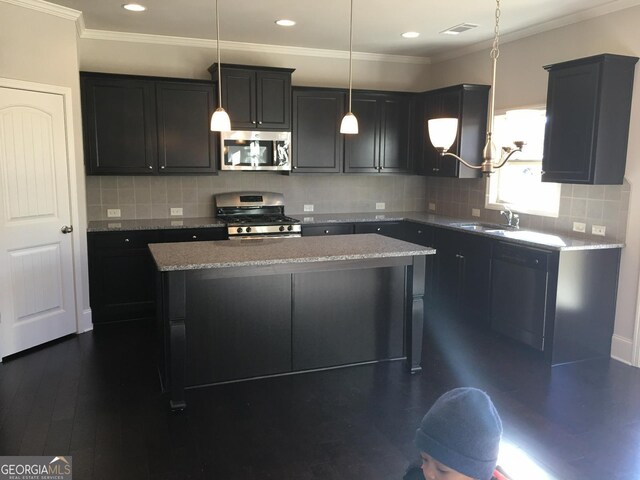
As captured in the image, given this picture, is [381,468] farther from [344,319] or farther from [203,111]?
[203,111]

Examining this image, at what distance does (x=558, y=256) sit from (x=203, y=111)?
140 inches

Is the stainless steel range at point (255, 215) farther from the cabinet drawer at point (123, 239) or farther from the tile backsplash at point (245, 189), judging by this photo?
the cabinet drawer at point (123, 239)

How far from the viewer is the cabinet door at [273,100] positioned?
211 inches

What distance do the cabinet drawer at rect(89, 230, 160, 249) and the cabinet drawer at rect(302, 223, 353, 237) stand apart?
1.54 meters

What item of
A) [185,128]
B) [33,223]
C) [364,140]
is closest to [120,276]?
[33,223]

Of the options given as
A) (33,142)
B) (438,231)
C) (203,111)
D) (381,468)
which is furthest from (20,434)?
(438,231)

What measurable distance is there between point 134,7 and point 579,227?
4158 millimetres

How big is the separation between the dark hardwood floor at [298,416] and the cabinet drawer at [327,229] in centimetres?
190

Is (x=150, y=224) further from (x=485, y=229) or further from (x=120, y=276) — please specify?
(x=485, y=229)

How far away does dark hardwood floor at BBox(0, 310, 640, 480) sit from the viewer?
103 inches

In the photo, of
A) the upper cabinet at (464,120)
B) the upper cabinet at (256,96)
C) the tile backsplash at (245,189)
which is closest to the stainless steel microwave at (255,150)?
the upper cabinet at (256,96)

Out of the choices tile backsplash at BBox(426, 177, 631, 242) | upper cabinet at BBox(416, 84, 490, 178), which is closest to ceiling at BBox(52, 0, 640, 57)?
upper cabinet at BBox(416, 84, 490, 178)

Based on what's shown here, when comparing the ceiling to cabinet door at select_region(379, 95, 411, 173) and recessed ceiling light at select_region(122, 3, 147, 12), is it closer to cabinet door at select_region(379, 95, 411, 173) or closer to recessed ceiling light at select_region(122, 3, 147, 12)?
recessed ceiling light at select_region(122, 3, 147, 12)

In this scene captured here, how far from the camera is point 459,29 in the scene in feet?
16.2
